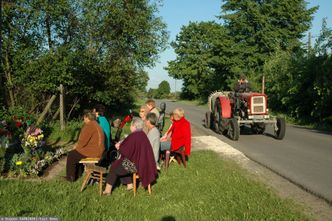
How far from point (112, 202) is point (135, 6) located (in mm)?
12503

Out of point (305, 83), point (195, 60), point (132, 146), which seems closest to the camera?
point (132, 146)

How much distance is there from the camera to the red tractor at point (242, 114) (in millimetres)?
14162

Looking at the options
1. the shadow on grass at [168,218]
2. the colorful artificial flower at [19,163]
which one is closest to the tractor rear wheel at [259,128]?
the colorful artificial flower at [19,163]

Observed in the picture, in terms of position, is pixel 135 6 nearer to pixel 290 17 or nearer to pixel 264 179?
pixel 264 179

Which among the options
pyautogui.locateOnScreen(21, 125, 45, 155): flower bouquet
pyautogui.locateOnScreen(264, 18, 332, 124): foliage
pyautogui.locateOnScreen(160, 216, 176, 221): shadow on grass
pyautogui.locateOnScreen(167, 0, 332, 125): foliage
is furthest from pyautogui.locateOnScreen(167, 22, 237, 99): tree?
pyautogui.locateOnScreen(160, 216, 176, 221): shadow on grass

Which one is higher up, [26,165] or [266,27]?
[266,27]

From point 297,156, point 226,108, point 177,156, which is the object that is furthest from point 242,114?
point 177,156

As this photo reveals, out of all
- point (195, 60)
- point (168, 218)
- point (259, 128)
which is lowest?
point (168, 218)

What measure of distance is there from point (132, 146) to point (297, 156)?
582 centimetres

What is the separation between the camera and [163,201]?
637 centimetres

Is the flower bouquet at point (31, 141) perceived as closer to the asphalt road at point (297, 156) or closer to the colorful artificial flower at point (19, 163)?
the colorful artificial flower at point (19, 163)

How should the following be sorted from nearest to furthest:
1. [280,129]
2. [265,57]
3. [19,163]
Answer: [19,163] < [280,129] < [265,57]

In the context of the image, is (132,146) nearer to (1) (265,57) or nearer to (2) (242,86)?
(2) (242,86)

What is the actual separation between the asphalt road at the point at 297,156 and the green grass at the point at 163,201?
3.87 ft
